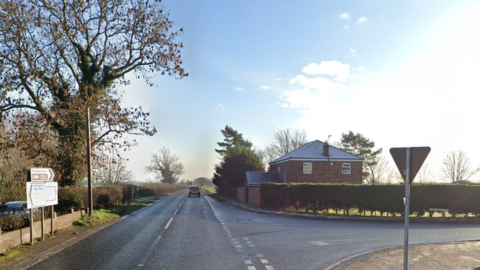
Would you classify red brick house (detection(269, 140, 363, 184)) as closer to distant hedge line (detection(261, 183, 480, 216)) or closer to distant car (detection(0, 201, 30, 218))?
distant hedge line (detection(261, 183, 480, 216))

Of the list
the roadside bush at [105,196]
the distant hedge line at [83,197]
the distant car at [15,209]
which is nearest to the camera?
the distant car at [15,209]

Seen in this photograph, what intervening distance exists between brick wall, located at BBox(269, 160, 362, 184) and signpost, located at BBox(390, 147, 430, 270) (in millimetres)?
32558

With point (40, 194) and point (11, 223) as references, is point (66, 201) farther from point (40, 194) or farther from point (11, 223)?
point (11, 223)

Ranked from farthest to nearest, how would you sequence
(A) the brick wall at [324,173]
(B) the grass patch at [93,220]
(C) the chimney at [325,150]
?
(C) the chimney at [325,150], (A) the brick wall at [324,173], (B) the grass patch at [93,220]

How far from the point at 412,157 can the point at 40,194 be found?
1213cm

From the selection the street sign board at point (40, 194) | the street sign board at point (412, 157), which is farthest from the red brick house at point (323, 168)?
the street sign board at point (412, 157)

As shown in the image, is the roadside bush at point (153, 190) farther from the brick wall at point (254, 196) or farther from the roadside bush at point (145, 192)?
the brick wall at point (254, 196)

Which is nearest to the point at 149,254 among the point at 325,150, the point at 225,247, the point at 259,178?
the point at 225,247

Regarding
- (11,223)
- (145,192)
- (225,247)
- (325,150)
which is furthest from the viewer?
(145,192)

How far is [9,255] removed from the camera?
360 inches

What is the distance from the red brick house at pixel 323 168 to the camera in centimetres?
3906

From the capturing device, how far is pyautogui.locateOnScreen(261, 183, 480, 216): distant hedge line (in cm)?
2086

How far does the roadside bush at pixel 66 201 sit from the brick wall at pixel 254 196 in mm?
16446

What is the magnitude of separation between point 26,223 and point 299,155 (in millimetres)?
31586
